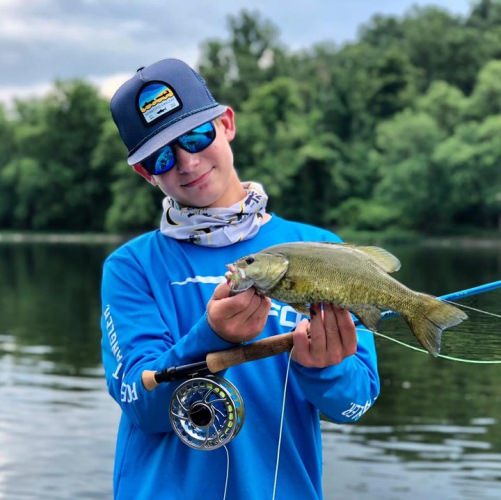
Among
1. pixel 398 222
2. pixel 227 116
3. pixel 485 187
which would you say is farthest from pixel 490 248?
pixel 227 116

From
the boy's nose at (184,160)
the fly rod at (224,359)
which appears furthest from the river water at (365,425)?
the boy's nose at (184,160)

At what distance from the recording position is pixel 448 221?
73.7m

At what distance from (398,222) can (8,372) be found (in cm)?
6106

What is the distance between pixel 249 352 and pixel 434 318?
482 millimetres

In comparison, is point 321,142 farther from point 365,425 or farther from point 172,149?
point 172,149

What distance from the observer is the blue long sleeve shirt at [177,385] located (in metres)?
2.47

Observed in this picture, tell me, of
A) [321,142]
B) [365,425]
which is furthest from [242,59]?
[365,425]

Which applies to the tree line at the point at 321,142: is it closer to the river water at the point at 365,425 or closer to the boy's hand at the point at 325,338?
the river water at the point at 365,425

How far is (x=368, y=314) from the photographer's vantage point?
235 cm

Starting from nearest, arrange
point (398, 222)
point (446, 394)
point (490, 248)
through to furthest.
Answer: point (446, 394) < point (490, 248) < point (398, 222)

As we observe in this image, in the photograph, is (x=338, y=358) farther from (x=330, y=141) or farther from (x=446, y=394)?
(x=330, y=141)

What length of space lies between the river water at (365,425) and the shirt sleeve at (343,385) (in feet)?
0.53

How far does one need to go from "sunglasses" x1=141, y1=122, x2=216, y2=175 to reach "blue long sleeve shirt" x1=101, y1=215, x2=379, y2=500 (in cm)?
21

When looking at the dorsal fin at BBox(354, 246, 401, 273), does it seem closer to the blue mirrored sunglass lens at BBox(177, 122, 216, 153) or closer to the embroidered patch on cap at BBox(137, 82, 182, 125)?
the blue mirrored sunglass lens at BBox(177, 122, 216, 153)
